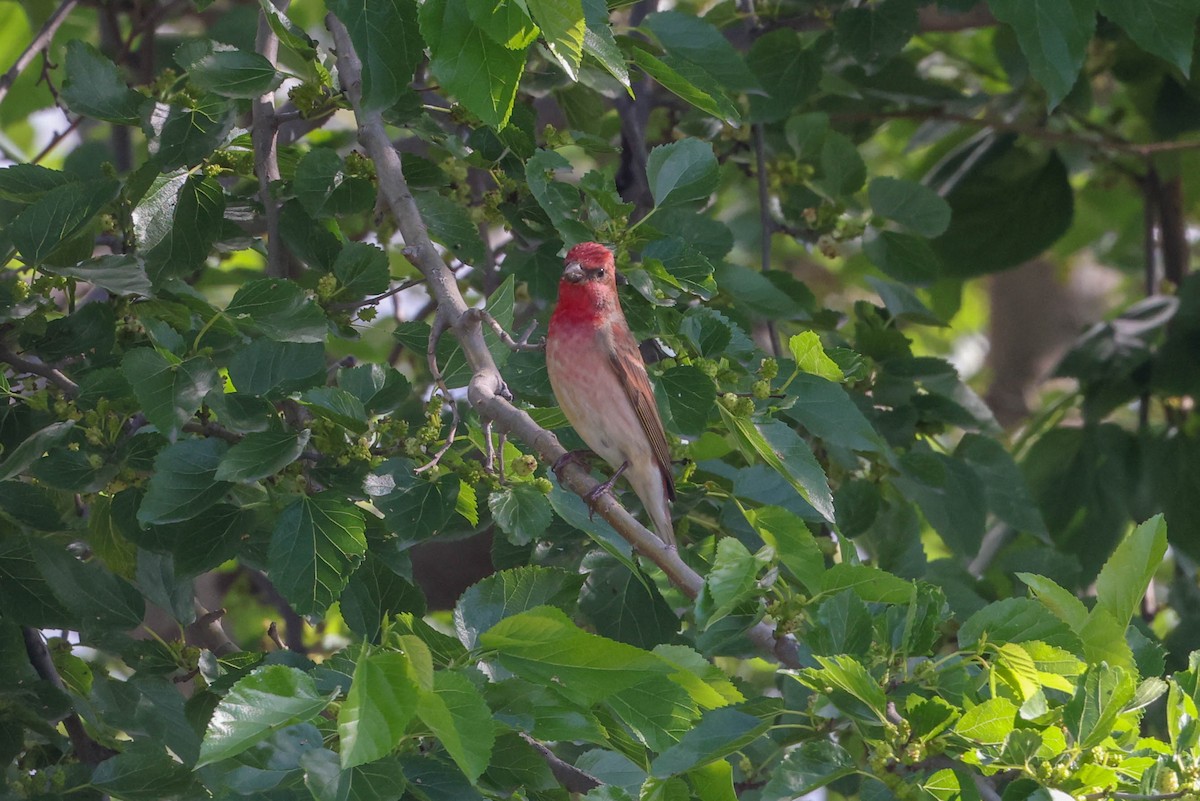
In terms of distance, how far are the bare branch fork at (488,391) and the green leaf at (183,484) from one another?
68 cm

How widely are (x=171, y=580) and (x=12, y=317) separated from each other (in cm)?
87

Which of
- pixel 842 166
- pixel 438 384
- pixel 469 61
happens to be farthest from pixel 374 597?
pixel 842 166

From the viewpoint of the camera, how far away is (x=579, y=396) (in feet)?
15.6

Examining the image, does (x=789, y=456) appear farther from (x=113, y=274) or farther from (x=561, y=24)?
(x=113, y=274)

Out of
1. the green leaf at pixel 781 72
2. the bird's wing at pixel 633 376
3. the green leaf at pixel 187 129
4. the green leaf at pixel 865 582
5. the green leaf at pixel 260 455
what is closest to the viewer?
the green leaf at pixel 865 582

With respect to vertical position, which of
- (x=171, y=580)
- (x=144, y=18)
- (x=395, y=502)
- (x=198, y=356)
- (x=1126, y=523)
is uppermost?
(x=144, y=18)

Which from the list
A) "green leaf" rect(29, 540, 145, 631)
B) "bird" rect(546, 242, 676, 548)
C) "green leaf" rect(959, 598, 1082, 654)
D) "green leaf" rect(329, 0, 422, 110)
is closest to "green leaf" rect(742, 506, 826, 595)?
"green leaf" rect(959, 598, 1082, 654)

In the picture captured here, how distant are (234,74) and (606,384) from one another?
1788 millimetres

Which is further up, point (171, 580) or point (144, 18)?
point (144, 18)

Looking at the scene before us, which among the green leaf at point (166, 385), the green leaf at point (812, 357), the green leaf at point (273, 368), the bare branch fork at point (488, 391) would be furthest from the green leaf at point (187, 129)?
the green leaf at point (812, 357)

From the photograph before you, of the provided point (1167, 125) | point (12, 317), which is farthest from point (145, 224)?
point (1167, 125)

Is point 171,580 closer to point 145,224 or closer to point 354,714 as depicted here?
point 145,224

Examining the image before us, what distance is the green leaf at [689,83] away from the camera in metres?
3.72

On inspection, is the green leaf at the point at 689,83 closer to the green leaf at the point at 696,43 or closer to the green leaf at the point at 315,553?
the green leaf at the point at 696,43
